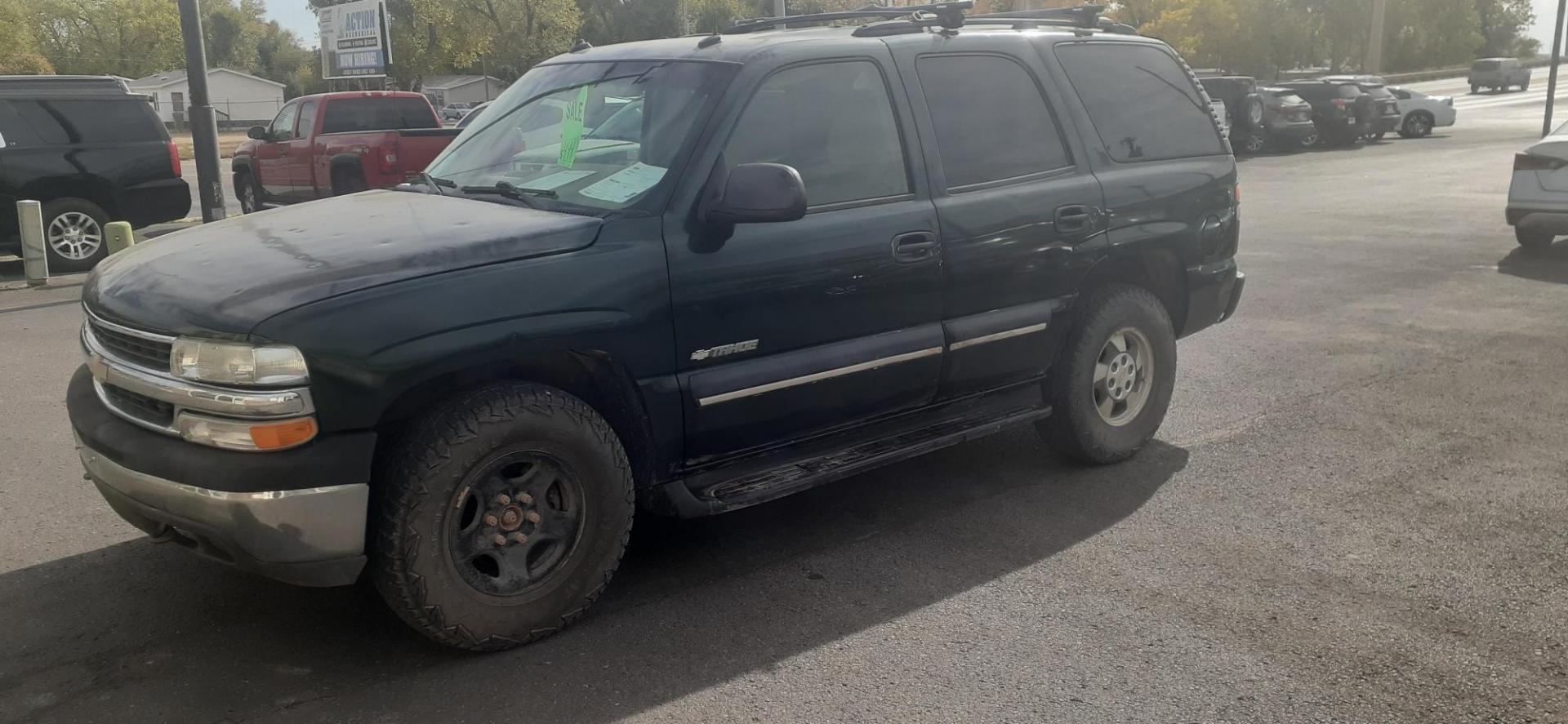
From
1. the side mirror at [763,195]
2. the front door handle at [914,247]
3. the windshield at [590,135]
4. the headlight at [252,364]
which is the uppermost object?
the windshield at [590,135]

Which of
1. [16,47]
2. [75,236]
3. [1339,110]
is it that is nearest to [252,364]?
[75,236]

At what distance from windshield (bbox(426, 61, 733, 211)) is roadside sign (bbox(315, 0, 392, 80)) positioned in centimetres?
2937

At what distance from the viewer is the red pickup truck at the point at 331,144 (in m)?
14.7

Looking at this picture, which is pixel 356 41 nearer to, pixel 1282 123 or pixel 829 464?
pixel 1282 123

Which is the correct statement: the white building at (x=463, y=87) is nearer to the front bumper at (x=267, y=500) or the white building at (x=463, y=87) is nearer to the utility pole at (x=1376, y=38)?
the utility pole at (x=1376, y=38)

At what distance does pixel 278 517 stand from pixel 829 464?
1940 mm

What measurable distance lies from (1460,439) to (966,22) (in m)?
3.19

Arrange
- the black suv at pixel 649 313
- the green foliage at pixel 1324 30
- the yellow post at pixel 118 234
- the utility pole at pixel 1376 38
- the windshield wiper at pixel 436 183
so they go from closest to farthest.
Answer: the black suv at pixel 649 313 → the windshield wiper at pixel 436 183 → the yellow post at pixel 118 234 → the green foliage at pixel 1324 30 → the utility pole at pixel 1376 38

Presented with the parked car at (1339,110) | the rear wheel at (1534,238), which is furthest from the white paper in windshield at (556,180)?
the parked car at (1339,110)

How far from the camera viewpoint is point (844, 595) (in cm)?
441

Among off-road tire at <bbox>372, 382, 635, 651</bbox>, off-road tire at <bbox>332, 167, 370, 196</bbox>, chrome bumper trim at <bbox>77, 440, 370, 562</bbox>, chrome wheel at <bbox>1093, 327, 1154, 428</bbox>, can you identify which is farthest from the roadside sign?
chrome bumper trim at <bbox>77, 440, 370, 562</bbox>

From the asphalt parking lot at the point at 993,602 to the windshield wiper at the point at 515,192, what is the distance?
4.56 feet

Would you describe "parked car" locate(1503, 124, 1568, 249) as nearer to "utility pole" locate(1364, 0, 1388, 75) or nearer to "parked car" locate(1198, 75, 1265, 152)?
"parked car" locate(1198, 75, 1265, 152)

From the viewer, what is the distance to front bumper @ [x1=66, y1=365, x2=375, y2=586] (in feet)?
11.4
